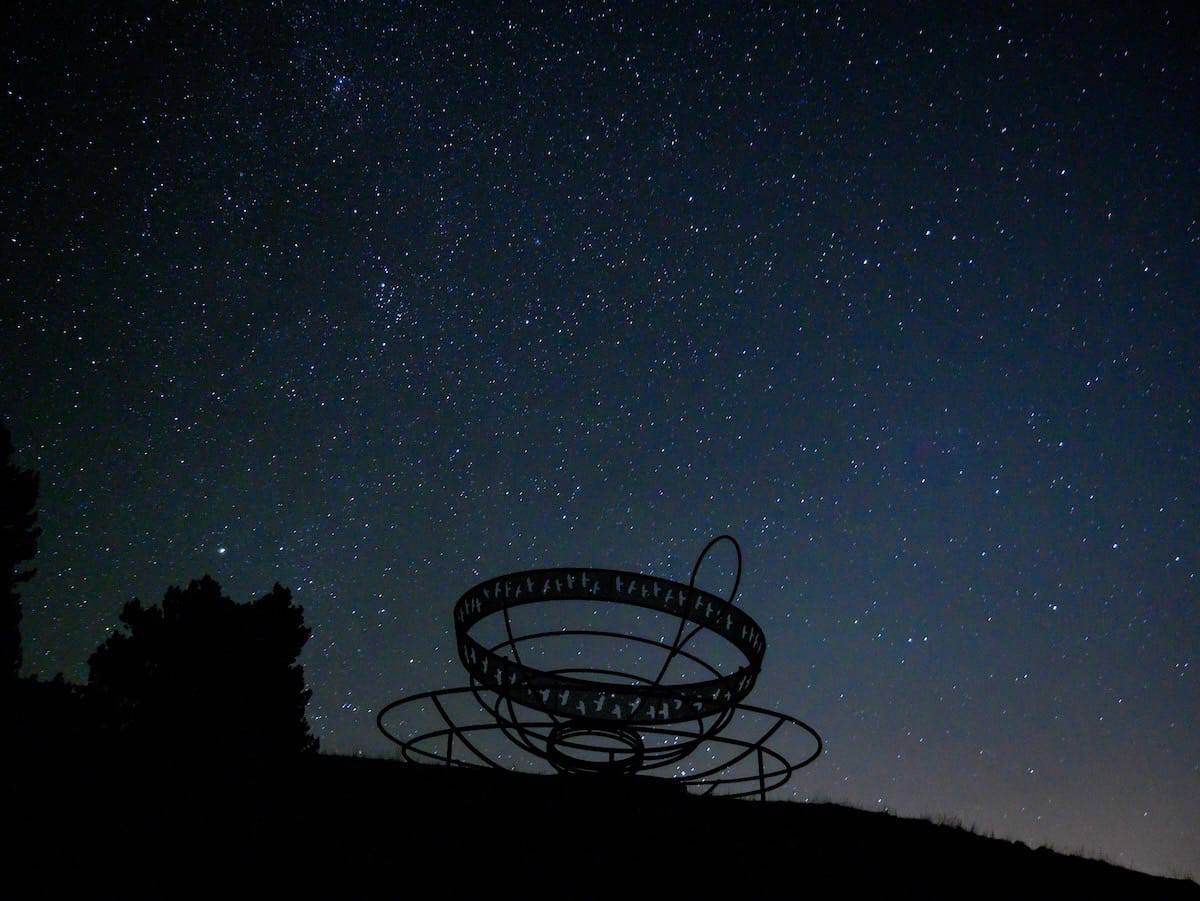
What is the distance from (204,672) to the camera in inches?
995

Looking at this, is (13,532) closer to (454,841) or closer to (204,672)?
(204,672)

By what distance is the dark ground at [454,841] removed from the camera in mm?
6578

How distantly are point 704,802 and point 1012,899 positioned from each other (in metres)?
3.41

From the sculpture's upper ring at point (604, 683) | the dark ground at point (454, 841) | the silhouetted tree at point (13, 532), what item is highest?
the silhouetted tree at point (13, 532)

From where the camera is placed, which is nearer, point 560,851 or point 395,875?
point 395,875

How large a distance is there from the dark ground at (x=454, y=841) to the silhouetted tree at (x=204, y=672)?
1568 cm

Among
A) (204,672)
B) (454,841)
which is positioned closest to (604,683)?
(454,841)

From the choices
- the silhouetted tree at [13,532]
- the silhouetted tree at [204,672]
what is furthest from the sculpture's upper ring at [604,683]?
the silhouetted tree at [13,532]

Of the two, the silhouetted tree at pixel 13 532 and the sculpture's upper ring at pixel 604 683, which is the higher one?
the silhouetted tree at pixel 13 532

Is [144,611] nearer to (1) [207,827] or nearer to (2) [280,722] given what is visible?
(2) [280,722]

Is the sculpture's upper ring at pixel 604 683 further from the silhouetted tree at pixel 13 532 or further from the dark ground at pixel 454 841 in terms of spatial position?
the silhouetted tree at pixel 13 532

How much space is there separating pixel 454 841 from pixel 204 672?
21.1 metres

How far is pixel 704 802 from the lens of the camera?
9.87 metres

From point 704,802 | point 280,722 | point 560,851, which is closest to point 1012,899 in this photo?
point 704,802
